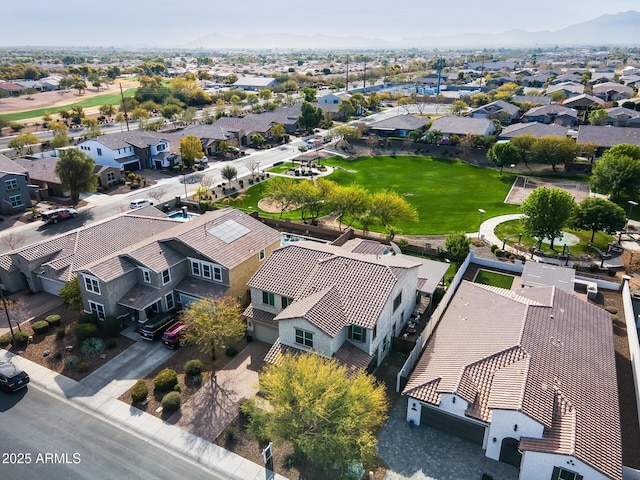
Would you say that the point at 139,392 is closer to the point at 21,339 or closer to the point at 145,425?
the point at 145,425

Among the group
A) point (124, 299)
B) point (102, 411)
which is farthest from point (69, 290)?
point (102, 411)

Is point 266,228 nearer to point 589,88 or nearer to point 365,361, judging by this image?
point 365,361

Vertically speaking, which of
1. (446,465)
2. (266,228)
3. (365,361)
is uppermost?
(266,228)

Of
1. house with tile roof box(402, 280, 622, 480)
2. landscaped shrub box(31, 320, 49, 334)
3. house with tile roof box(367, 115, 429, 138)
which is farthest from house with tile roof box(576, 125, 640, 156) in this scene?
landscaped shrub box(31, 320, 49, 334)

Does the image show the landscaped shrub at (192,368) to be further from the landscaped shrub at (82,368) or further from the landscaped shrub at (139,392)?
the landscaped shrub at (82,368)

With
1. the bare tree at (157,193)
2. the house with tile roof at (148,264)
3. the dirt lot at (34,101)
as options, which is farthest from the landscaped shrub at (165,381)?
the dirt lot at (34,101)

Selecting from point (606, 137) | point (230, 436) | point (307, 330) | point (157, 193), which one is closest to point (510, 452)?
point (307, 330)
